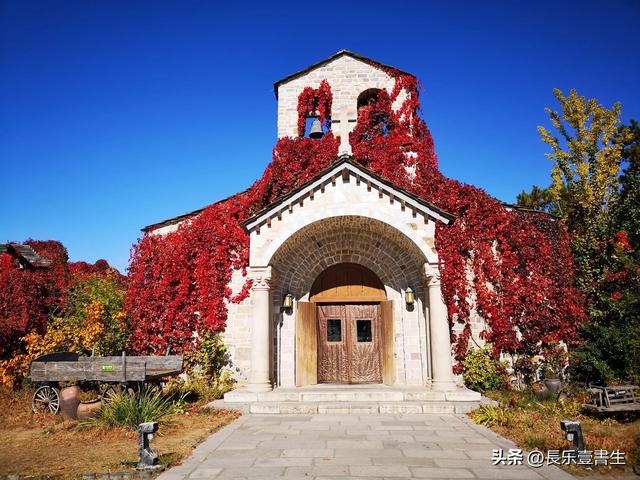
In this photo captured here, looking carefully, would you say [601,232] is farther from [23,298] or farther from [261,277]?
[23,298]

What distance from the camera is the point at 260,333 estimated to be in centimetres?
1098

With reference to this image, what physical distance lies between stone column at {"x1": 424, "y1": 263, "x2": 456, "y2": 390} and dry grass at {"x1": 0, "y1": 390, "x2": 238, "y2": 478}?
17.1ft

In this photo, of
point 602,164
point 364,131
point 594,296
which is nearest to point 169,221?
point 364,131

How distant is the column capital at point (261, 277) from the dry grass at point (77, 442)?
10.7 feet

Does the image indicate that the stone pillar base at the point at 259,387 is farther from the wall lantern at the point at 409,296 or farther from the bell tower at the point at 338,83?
the bell tower at the point at 338,83

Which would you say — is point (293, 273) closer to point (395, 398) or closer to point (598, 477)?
point (395, 398)

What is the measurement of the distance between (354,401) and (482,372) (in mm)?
3969

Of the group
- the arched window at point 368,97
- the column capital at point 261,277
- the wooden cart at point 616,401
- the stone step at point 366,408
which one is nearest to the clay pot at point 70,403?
the stone step at point 366,408

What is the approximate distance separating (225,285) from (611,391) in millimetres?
10674

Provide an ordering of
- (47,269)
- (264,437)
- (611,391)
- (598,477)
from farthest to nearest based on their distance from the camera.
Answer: (47,269) < (611,391) < (264,437) < (598,477)

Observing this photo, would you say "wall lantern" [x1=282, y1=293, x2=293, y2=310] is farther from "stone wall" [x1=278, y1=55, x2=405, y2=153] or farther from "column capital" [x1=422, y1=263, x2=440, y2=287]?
"stone wall" [x1=278, y1=55, x2=405, y2=153]

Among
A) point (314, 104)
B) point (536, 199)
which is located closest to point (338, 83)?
point (314, 104)

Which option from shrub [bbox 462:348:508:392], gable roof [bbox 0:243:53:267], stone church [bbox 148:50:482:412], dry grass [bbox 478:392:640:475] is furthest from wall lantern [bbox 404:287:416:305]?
gable roof [bbox 0:243:53:267]

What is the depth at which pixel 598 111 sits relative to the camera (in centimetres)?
1908
